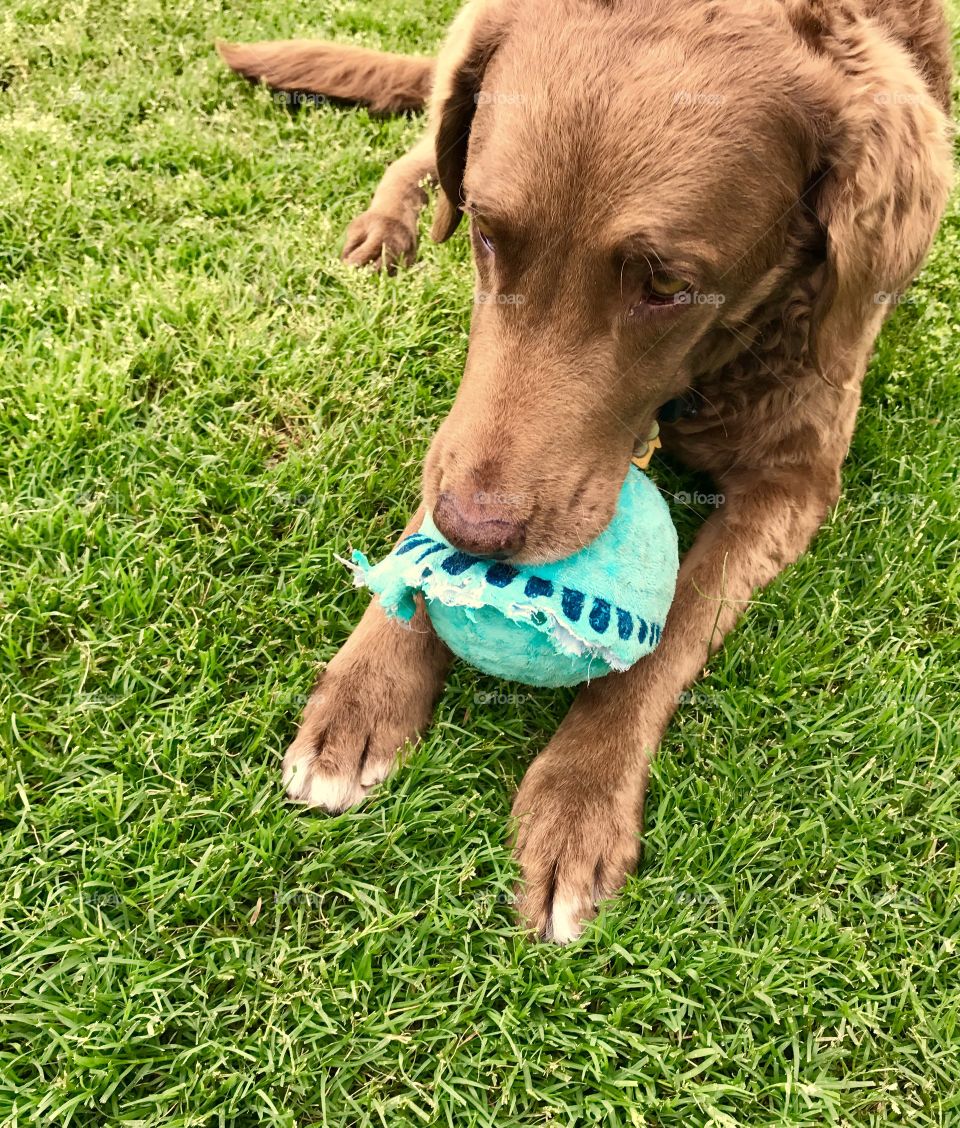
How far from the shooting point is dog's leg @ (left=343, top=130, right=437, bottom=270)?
133 inches

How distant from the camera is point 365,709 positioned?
7.14 ft

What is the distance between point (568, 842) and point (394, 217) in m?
2.49

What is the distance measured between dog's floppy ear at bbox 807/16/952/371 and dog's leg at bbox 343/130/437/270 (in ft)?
5.29

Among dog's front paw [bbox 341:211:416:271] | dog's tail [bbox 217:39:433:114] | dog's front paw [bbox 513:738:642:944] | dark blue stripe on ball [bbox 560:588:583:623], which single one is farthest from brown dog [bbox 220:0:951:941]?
dog's tail [bbox 217:39:433:114]

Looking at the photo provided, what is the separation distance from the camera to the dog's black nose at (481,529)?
1.89 meters

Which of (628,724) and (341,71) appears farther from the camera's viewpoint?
(341,71)

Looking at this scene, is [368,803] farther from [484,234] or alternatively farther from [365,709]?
[484,234]

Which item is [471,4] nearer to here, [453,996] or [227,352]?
[227,352]

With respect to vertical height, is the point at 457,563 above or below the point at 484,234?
below

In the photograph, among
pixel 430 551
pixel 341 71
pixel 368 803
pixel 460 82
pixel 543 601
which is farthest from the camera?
pixel 341 71

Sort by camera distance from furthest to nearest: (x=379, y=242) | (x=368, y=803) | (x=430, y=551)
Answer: (x=379, y=242), (x=368, y=803), (x=430, y=551)

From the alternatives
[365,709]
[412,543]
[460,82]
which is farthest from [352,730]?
[460,82]

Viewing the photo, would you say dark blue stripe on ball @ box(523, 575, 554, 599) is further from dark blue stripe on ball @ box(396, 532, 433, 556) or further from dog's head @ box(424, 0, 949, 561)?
dark blue stripe on ball @ box(396, 532, 433, 556)

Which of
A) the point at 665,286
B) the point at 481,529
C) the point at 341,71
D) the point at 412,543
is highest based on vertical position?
the point at 665,286
